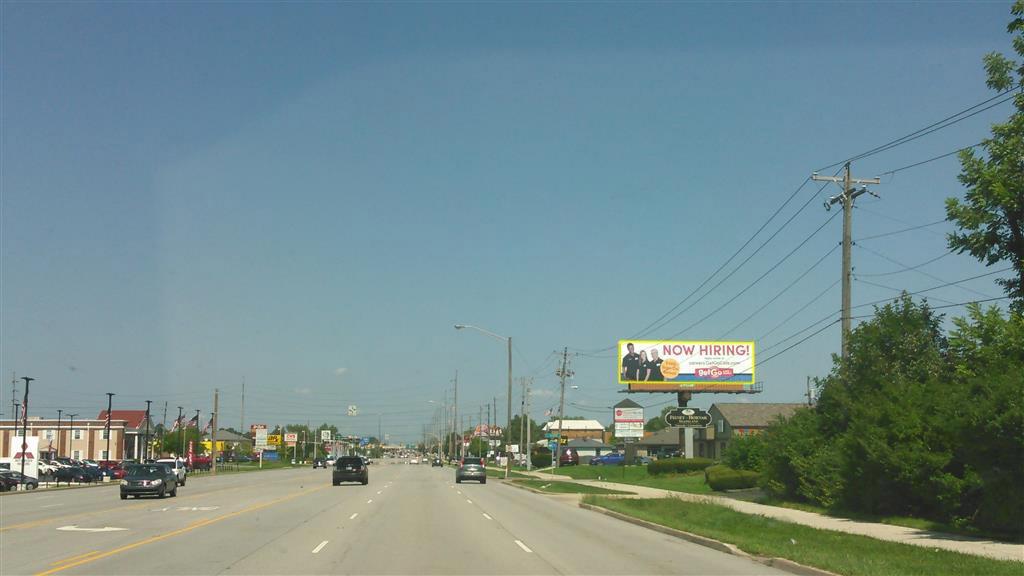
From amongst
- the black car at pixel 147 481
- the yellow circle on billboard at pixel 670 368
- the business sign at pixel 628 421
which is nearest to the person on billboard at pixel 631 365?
the yellow circle on billboard at pixel 670 368

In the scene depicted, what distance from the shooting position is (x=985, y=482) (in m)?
21.8

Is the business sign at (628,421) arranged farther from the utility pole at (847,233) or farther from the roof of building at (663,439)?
the utility pole at (847,233)

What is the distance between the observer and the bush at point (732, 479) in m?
44.6

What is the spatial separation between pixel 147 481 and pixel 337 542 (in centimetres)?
2469

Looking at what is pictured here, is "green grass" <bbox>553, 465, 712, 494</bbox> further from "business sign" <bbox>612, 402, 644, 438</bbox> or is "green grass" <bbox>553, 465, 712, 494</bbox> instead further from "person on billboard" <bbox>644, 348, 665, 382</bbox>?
"business sign" <bbox>612, 402, 644, 438</bbox>

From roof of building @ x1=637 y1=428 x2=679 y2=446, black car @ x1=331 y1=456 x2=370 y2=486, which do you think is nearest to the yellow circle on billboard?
black car @ x1=331 y1=456 x2=370 y2=486

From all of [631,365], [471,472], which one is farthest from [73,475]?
[631,365]

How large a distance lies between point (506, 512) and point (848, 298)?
45.6 feet

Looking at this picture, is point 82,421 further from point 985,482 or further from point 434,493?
point 985,482

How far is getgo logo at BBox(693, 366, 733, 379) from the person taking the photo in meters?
87.3

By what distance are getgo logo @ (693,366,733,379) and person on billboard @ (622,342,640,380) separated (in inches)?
207

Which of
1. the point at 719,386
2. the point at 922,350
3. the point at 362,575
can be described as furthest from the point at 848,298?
the point at 719,386

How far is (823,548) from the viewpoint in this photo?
1948cm

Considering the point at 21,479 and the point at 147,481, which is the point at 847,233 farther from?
the point at 21,479
